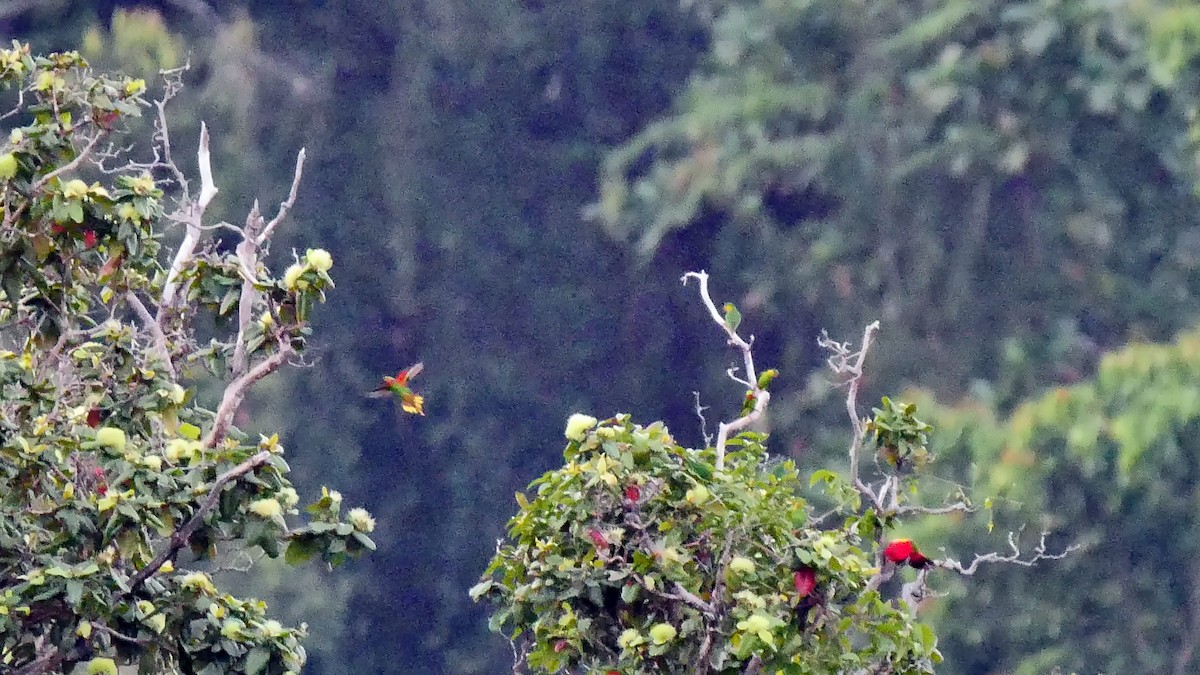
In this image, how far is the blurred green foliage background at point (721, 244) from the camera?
8984 mm

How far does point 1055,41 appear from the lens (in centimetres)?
920

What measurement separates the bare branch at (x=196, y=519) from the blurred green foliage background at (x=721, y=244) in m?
5.37

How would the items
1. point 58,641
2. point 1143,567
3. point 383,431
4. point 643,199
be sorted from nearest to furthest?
point 58,641
point 1143,567
point 643,199
point 383,431

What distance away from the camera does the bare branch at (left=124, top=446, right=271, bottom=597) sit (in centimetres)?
290

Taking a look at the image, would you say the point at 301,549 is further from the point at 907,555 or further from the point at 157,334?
the point at 907,555

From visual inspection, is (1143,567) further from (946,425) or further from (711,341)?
(711,341)

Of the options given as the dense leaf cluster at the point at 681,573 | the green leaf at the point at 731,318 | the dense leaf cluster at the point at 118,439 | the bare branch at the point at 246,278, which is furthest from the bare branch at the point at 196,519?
the green leaf at the point at 731,318

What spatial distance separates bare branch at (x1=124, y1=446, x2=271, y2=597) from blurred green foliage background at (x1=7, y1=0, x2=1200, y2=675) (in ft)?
17.6

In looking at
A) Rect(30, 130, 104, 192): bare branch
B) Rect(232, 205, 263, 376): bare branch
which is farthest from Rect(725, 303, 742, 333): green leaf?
Rect(30, 130, 104, 192): bare branch

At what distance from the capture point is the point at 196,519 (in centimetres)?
298

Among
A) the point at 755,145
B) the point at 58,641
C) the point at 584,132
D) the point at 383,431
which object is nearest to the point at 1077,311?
the point at 755,145

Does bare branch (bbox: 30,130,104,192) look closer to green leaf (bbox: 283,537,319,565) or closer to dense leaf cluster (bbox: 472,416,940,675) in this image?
green leaf (bbox: 283,537,319,565)

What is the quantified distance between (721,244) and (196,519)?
25.6 feet

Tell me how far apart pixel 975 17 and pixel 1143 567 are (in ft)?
9.59
